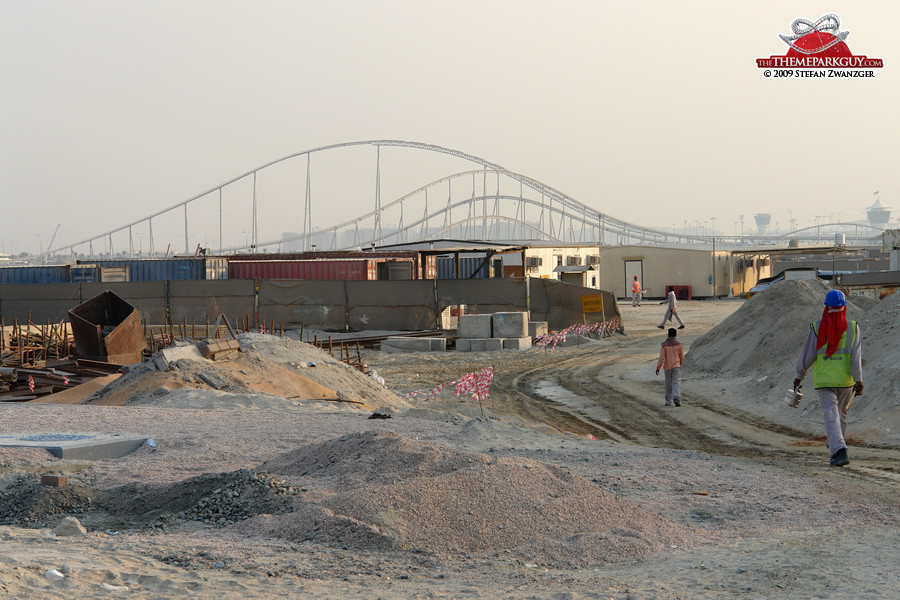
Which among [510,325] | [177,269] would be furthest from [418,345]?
[177,269]

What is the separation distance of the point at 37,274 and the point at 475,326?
1080 inches

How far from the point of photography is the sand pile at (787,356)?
499 inches

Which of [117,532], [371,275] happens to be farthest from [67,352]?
[117,532]

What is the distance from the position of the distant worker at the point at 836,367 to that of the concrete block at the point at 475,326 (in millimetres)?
18807

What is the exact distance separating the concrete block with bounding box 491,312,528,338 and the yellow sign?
311 centimetres

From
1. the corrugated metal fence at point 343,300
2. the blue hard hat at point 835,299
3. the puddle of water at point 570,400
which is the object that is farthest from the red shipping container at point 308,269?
the blue hard hat at point 835,299

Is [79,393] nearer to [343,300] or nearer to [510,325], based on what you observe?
[510,325]

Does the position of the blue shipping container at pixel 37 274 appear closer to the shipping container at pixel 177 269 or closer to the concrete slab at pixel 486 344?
the shipping container at pixel 177 269

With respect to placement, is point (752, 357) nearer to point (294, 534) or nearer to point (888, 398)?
point (888, 398)

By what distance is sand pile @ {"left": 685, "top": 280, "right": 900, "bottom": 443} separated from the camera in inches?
499

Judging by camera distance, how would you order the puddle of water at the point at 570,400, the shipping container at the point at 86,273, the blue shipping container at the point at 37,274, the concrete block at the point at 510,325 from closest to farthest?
the puddle of water at the point at 570,400
the concrete block at the point at 510,325
the shipping container at the point at 86,273
the blue shipping container at the point at 37,274

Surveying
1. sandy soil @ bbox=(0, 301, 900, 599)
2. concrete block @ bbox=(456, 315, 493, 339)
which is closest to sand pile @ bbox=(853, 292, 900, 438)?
sandy soil @ bbox=(0, 301, 900, 599)

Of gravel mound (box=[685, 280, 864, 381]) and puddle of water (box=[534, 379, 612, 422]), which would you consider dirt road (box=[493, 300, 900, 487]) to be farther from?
gravel mound (box=[685, 280, 864, 381])

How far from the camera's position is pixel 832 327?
9375 millimetres
